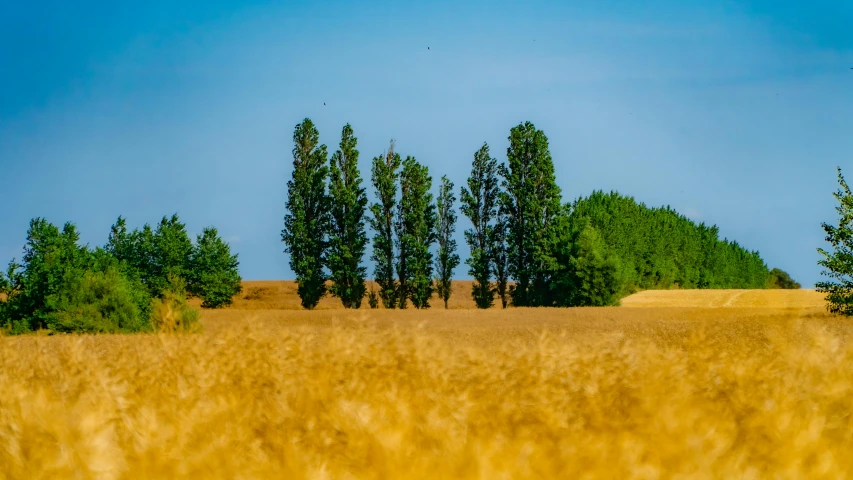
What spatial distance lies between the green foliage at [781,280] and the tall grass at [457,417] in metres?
95.3

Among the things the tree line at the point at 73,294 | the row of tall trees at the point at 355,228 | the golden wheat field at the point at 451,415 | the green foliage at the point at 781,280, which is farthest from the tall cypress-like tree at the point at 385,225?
the green foliage at the point at 781,280

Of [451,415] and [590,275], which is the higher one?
[590,275]

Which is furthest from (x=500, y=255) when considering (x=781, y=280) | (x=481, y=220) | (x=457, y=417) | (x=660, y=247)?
(x=781, y=280)

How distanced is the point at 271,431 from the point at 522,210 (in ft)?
143

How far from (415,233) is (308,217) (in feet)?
22.3

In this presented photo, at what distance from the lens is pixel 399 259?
46281 millimetres

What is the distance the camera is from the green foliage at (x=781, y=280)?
301ft

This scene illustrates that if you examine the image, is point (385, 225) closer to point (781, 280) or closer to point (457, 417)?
point (457, 417)

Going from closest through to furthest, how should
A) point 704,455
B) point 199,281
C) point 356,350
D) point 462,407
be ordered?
point 704,455 → point 462,407 → point 356,350 → point 199,281

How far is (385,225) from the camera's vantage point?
46.9m

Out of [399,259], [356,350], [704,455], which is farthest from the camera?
[399,259]

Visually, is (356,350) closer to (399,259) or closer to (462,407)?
(462,407)

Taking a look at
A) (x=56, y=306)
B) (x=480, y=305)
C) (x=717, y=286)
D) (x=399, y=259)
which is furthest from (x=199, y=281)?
(x=717, y=286)

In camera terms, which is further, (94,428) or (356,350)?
(356,350)
